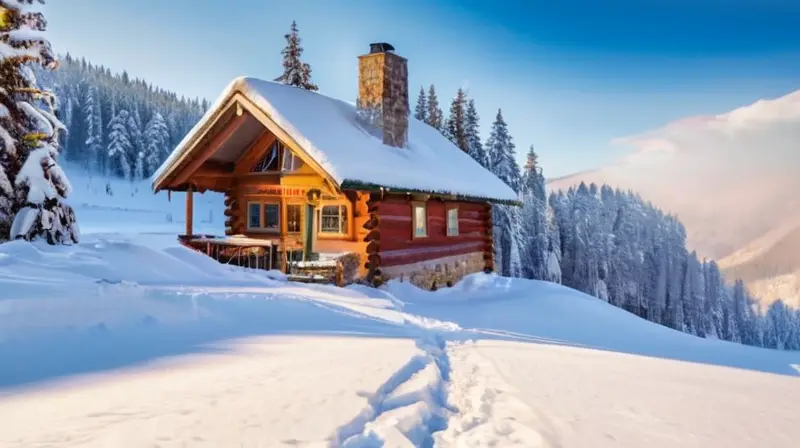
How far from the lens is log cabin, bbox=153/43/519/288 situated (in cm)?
1381

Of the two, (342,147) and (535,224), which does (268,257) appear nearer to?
(342,147)

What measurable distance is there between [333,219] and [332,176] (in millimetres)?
3287

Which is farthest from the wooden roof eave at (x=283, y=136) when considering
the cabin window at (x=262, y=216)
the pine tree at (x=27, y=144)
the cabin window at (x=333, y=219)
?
the pine tree at (x=27, y=144)

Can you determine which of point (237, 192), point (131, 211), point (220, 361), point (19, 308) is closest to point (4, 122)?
point (237, 192)

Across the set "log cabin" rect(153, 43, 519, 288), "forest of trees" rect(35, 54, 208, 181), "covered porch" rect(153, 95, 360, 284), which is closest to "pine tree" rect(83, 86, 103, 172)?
"forest of trees" rect(35, 54, 208, 181)

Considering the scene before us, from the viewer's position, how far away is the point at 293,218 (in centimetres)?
1634

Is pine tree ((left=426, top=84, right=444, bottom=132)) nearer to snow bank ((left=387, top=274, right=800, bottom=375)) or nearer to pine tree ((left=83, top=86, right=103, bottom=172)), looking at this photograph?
snow bank ((left=387, top=274, right=800, bottom=375))

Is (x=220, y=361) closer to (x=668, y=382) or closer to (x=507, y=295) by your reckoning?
(x=668, y=382)

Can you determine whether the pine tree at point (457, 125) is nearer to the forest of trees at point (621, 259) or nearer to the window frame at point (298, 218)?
the forest of trees at point (621, 259)

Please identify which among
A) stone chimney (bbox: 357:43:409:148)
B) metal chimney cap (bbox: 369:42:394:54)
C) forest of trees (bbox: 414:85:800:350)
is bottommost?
forest of trees (bbox: 414:85:800:350)

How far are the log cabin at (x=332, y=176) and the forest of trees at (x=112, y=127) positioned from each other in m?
57.3

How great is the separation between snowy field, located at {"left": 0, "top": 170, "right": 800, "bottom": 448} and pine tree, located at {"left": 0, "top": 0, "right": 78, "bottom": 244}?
9.75ft

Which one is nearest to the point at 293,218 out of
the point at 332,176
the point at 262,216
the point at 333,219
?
the point at 262,216

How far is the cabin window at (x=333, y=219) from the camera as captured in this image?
15274mm
